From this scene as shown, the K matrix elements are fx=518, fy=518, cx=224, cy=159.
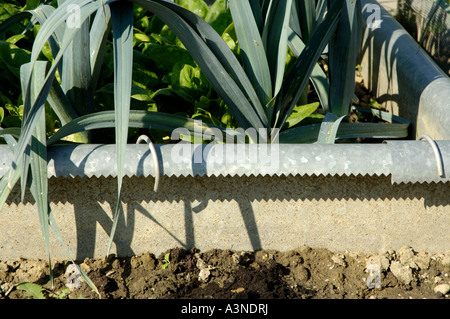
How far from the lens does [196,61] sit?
114 centimetres

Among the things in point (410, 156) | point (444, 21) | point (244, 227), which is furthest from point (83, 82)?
point (444, 21)

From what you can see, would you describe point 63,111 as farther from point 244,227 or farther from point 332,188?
point 332,188

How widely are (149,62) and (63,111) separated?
0.45 meters

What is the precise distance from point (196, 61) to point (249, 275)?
50 cm

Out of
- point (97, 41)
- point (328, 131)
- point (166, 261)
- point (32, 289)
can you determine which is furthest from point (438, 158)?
point (32, 289)

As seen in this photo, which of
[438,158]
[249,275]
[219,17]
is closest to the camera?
[438,158]

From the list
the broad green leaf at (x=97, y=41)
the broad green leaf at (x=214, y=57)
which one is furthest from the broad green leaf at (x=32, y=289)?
the broad green leaf at (x=214, y=57)

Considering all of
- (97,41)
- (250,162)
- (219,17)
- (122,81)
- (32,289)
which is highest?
(219,17)

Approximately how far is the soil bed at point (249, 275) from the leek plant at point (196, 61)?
15cm

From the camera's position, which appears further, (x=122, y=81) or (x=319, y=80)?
(x=319, y=80)

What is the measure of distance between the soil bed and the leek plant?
0.51 ft

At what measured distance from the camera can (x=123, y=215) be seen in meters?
1.21

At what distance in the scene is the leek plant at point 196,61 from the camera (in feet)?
3.26

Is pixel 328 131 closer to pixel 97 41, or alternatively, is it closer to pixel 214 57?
pixel 214 57
